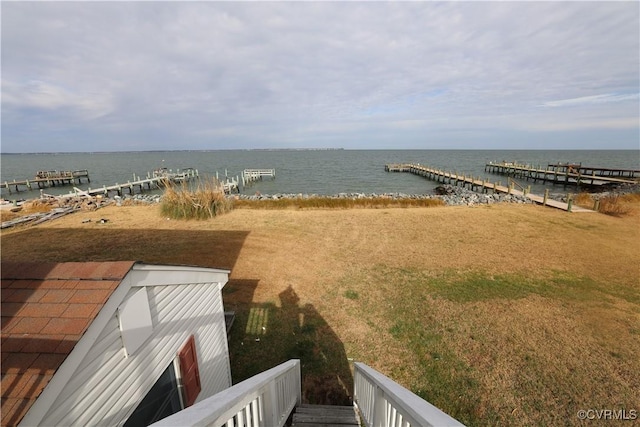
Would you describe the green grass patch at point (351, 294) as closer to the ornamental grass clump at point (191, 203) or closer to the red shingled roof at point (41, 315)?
the red shingled roof at point (41, 315)

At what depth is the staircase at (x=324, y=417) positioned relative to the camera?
3.65m

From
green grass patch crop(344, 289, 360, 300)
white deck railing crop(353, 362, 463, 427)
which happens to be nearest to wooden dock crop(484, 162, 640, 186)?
green grass patch crop(344, 289, 360, 300)

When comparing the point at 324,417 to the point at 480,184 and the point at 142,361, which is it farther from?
the point at 480,184

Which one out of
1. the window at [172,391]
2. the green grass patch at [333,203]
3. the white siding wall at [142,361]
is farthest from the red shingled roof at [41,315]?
the green grass patch at [333,203]

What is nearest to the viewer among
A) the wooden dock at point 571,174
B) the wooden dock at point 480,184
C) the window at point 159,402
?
the window at point 159,402

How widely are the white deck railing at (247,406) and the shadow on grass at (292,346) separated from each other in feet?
5.33

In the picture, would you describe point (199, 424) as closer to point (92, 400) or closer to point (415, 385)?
point (92, 400)

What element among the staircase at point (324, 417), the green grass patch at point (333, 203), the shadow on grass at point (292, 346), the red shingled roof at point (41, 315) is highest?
the red shingled roof at point (41, 315)

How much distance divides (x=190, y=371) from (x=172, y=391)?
1.34ft

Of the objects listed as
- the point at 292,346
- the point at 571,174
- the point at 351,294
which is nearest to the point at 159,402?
the point at 292,346

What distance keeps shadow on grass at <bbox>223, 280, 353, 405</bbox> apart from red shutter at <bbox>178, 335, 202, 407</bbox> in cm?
153

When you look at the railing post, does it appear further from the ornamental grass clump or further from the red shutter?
the ornamental grass clump

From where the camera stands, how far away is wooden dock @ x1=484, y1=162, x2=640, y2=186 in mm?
31484

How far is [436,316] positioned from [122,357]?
6.41m
